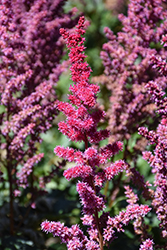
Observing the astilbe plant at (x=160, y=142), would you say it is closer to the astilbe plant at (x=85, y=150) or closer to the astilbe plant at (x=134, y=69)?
the astilbe plant at (x=85, y=150)

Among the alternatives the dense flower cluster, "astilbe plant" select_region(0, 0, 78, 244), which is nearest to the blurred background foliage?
"astilbe plant" select_region(0, 0, 78, 244)

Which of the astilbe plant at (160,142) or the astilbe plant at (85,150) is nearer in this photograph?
the astilbe plant at (85,150)

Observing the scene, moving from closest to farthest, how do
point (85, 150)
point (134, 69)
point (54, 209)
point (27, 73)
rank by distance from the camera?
point (85, 150)
point (27, 73)
point (134, 69)
point (54, 209)

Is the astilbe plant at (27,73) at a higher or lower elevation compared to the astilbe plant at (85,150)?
higher

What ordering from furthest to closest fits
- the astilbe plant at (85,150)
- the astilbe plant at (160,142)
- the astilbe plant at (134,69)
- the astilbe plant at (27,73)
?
the astilbe plant at (134,69) < the astilbe plant at (27,73) < the astilbe plant at (160,142) < the astilbe plant at (85,150)

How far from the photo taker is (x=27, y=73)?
2.08m

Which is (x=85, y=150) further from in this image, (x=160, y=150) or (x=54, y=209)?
(x=54, y=209)

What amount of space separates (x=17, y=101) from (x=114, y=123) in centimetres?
74

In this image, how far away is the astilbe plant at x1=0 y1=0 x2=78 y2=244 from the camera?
2078 millimetres

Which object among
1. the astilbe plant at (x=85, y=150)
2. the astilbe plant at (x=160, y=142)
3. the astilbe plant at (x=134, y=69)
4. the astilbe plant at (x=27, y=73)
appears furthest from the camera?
the astilbe plant at (x=134, y=69)

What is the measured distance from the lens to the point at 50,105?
6.97 feet

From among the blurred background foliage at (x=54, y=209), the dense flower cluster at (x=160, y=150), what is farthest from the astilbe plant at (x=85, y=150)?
the blurred background foliage at (x=54, y=209)

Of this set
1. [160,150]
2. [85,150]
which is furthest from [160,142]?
[85,150]

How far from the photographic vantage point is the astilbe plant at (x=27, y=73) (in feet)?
6.82
